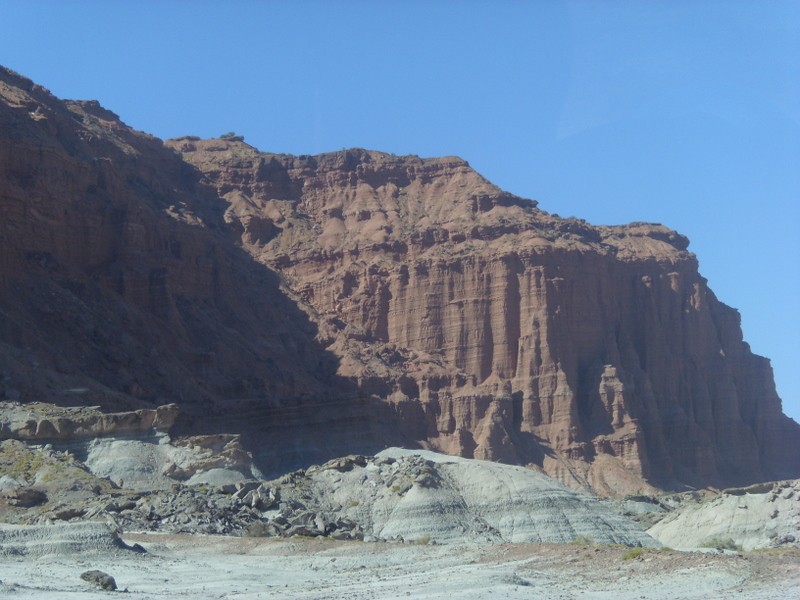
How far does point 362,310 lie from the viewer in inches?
5728

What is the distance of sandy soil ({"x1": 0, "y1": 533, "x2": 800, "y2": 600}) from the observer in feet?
122

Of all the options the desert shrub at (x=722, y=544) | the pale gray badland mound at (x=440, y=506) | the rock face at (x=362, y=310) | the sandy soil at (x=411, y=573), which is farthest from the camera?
the rock face at (x=362, y=310)

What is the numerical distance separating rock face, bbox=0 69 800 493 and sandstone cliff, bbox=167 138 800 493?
0.22m

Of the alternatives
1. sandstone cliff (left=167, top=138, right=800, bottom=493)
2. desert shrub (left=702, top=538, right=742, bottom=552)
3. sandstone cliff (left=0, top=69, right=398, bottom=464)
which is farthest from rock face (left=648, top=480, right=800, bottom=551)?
sandstone cliff (left=167, top=138, right=800, bottom=493)

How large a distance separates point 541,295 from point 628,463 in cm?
1710

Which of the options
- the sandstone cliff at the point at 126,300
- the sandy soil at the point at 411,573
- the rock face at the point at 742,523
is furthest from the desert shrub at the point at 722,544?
the sandstone cliff at the point at 126,300

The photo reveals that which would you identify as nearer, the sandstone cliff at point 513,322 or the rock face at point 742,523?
the rock face at point 742,523

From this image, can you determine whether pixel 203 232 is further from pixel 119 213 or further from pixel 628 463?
pixel 628 463

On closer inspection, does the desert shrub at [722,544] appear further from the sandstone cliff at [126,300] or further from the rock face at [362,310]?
the rock face at [362,310]

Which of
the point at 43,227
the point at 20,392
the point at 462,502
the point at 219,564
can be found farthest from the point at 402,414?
the point at 219,564

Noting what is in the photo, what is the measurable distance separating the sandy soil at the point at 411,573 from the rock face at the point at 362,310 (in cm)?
5047

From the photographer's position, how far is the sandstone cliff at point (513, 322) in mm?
134625

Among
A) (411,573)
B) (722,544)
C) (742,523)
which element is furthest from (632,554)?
(742,523)

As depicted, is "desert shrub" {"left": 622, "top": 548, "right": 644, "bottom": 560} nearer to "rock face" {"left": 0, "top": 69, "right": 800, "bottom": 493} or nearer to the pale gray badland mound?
the pale gray badland mound
